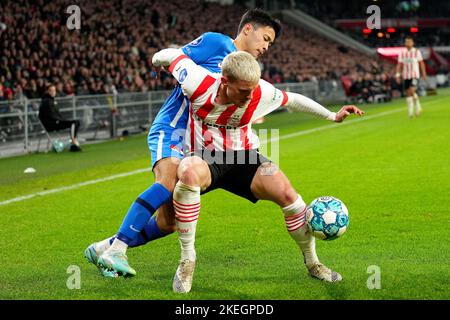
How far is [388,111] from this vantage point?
99.7 feet

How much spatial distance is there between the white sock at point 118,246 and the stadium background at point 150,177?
29 cm

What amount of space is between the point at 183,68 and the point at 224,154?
2.29 feet

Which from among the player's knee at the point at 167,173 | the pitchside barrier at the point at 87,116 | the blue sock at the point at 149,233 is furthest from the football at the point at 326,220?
the pitchside barrier at the point at 87,116

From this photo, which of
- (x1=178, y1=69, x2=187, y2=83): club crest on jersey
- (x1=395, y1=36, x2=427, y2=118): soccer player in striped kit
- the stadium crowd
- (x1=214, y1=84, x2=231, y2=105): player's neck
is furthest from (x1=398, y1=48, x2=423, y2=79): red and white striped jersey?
(x1=214, y1=84, x2=231, y2=105): player's neck

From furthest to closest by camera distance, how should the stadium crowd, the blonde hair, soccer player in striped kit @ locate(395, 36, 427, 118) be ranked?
soccer player in striped kit @ locate(395, 36, 427, 118) < the stadium crowd < the blonde hair

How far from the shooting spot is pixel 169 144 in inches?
250

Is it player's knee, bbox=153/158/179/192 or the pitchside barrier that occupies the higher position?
player's knee, bbox=153/158/179/192

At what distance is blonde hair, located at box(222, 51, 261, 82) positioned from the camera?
542 cm

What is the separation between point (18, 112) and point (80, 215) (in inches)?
396

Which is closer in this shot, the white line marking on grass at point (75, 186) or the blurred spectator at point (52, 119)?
the white line marking on grass at point (75, 186)

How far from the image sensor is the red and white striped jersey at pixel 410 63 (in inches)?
1029

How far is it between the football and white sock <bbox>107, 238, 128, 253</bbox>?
4.49 ft

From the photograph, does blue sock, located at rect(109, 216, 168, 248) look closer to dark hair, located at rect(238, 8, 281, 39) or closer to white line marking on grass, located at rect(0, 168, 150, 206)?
dark hair, located at rect(238, 8, 281, 39)

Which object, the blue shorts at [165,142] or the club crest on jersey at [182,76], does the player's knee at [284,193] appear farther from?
the club crest on jersey at [182,76]
